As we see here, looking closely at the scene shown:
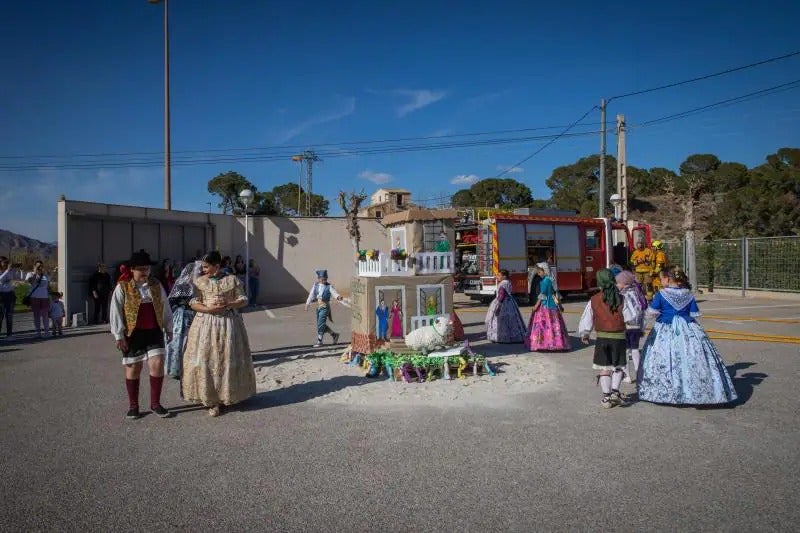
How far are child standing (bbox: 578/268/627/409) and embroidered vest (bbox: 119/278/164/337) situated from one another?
4.83 m

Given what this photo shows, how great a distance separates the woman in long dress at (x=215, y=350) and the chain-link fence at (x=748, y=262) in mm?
20031

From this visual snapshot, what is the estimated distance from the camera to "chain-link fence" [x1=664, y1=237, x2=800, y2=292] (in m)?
19.6

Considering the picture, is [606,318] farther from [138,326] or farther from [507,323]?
[138,326]

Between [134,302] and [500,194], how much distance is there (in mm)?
61077

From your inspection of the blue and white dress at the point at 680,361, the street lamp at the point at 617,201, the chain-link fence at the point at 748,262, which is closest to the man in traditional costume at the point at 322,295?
the blue and white dress at the point at 680,361

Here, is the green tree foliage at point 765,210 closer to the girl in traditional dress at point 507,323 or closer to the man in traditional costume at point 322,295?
the girl in traditional dress at point 507,323

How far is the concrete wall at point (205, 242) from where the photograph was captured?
15492mm

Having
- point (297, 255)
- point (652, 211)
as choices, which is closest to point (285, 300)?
point (297, 255)

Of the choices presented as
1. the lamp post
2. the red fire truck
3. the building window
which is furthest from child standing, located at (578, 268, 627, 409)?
the lamp post

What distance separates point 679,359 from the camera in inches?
242

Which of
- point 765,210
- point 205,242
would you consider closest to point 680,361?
point 205,242

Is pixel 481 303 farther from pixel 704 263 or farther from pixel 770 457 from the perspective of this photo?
pixel 770 457

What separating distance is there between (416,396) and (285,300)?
52.9 ft

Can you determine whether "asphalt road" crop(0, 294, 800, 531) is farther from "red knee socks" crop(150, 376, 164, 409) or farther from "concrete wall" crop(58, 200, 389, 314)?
"concrete wall" crop(58, 200, 389, 314)
